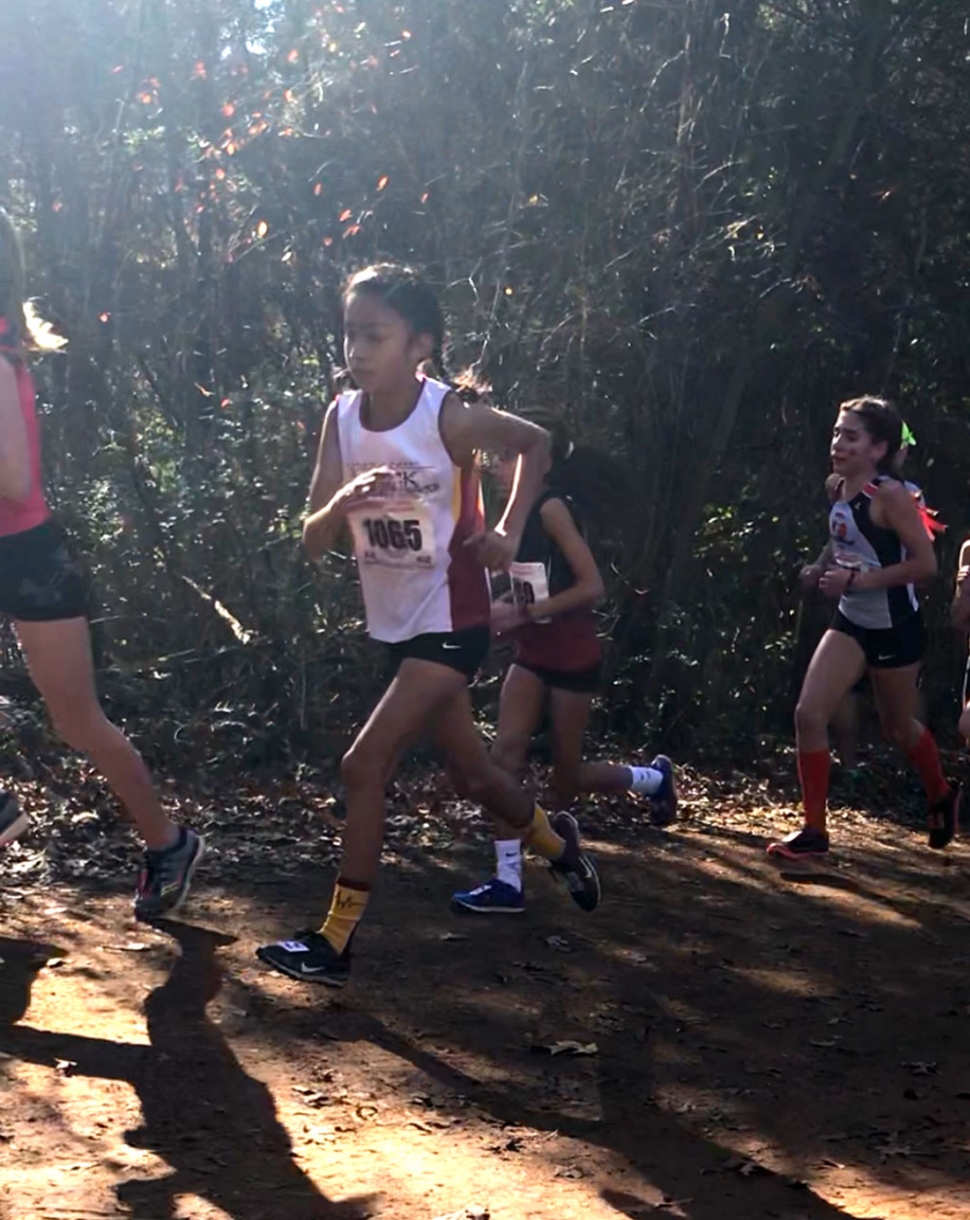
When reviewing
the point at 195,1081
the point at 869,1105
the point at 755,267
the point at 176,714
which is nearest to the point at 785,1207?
the point at 869,1105

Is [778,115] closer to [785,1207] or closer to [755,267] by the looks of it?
[755,267]

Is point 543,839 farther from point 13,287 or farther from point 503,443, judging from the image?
point 13,287

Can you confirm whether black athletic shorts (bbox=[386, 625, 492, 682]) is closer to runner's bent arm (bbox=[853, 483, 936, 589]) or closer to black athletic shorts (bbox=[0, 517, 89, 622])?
black athletic shorts (bbox=[0, 517, 89, 622])

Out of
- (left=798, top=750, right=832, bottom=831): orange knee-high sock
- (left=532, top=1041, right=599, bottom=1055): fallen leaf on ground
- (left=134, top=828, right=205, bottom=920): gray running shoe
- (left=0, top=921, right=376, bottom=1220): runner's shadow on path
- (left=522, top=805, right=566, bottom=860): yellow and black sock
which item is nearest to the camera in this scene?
(left=0, top=921, right=376, bottom=1220): runner's shadow on path

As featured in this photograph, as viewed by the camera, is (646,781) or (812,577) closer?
(812,577)

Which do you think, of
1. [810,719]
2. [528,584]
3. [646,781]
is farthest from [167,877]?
[810,719]

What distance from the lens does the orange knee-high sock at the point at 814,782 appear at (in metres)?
8.04

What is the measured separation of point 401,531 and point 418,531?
0.05 metres

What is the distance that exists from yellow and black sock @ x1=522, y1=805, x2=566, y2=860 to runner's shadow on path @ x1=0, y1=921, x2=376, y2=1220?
1.21 metres

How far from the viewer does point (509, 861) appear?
672cm

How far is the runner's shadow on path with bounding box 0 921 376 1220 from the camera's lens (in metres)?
3.98

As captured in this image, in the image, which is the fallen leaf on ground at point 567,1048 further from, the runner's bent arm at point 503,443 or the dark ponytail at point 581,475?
the dark ponytail at point 581,475

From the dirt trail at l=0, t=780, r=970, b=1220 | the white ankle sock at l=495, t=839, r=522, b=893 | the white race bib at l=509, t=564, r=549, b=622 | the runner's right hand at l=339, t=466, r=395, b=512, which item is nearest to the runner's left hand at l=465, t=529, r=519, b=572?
the runner's right hand at l=339, t=466, r=395, b=512

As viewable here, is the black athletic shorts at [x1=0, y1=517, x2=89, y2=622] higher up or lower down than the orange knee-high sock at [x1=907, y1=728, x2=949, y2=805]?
higher up
